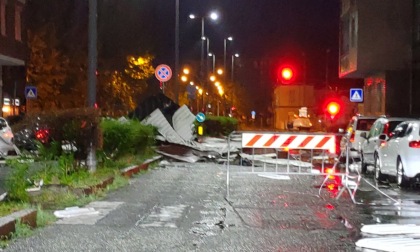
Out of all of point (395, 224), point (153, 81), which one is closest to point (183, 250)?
point (395, 224)

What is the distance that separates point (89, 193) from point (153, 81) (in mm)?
49651

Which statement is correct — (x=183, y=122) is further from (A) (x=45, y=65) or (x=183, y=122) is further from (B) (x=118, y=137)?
(A) (x=45, y=65)

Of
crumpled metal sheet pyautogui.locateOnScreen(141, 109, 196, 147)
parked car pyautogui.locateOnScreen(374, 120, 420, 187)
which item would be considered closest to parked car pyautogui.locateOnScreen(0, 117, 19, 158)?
crumpled metal sheet pyautogui.locateOnScreen(141, 109, 196, 147)

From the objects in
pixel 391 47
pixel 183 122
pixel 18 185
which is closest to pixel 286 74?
pixel 18 185

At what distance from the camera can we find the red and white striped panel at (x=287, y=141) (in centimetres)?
1500

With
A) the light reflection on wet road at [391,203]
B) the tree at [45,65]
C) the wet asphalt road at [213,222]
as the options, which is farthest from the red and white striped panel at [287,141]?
the tree at [45,65]

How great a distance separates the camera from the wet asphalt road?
9078 millimetres

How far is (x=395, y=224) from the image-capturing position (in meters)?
11.0

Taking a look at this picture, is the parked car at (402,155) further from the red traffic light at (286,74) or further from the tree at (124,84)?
the tree at (124,84)

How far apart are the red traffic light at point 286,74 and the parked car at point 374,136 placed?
5032 millimetres

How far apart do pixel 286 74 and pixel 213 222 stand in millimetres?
5964

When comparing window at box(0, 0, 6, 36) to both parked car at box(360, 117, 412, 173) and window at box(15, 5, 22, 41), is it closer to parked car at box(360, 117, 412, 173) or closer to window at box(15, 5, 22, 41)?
window at box(15, 5, 22, 41)

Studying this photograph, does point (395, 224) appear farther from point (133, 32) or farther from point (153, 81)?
point (153, 81)

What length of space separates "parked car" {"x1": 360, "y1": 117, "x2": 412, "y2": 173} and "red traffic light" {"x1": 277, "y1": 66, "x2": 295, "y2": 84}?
503 centimetres
